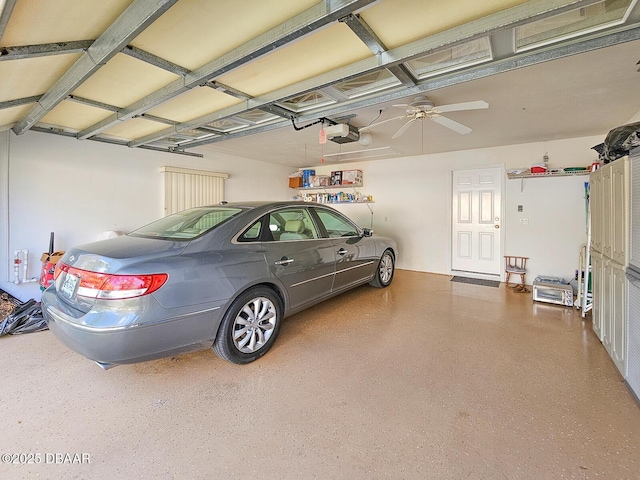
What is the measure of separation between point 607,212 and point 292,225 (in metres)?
2.67

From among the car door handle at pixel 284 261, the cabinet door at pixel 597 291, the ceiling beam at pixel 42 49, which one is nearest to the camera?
the ceiling beam at pixel 42 49

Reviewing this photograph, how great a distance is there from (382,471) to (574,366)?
190 centimetres

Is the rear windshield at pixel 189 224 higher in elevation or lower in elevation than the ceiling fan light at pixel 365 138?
lower

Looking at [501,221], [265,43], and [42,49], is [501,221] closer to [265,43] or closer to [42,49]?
[265,43]

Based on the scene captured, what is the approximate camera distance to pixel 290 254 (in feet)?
8.38

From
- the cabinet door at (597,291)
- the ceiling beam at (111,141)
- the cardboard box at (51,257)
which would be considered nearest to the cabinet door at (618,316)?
the cabinet door at (597,291)

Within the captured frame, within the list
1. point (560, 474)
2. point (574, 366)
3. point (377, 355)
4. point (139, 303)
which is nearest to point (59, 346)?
point (139, 303)

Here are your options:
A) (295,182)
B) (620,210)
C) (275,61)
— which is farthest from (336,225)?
(295,182)

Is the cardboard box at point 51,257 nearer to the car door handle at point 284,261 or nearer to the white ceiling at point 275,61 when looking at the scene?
the white ceiling at point 275,61

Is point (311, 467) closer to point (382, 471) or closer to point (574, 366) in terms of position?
point (382, 471)

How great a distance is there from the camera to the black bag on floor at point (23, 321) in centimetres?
273

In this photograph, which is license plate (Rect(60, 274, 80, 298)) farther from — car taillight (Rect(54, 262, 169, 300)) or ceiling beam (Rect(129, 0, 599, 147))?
ceiling beam (Rect(129, 0, 599, 147))

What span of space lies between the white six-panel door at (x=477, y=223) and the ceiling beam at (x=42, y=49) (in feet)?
17.4

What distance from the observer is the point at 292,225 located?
2789 mm
